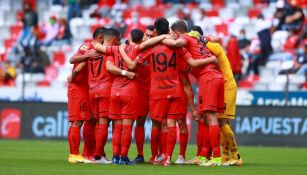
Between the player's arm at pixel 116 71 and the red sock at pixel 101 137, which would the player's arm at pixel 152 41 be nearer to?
the player's arm at pixel 116 71

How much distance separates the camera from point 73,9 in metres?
36.5

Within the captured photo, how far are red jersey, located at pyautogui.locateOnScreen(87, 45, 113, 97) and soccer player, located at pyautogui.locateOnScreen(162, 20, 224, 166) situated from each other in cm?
144

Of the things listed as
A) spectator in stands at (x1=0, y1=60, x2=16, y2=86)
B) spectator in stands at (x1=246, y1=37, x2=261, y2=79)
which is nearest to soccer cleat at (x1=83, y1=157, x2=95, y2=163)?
spectator in stands at (x1=246, y1=37, x2=261, y2=79)

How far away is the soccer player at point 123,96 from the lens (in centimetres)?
1747

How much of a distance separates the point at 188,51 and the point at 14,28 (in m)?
20.2

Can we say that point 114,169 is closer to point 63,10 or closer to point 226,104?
point 226,104

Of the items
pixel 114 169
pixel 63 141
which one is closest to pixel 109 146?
pixel 63 141

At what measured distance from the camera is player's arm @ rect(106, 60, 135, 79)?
57.4ft

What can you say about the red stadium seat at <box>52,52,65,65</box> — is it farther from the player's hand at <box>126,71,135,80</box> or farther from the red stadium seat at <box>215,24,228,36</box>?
the player's hand at <box>126,71,135,80</box>

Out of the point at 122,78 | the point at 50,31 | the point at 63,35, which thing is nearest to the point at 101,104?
the point at 122,78

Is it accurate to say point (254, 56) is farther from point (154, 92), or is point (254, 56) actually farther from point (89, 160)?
point (154, 92)

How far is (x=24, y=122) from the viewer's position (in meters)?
28.6

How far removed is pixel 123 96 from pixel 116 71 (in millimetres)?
439

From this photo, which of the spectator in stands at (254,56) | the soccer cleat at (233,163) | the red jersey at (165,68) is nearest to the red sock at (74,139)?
the red jersey at (165,68)
